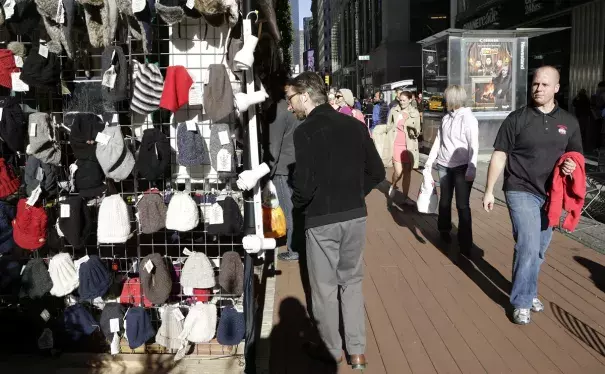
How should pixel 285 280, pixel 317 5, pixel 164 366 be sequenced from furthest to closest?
pixel 317 5, pixel 285 280, pixel 164 366

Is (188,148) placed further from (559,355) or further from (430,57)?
(430,57)

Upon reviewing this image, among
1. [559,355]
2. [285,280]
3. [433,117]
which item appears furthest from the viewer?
[433,117]

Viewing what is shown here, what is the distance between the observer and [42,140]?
4336 millimetres

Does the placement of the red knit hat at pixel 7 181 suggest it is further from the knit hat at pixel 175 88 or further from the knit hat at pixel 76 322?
the knit hat at pixel 175 88

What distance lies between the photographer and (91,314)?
480cm

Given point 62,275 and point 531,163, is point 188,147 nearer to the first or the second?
point 62,275

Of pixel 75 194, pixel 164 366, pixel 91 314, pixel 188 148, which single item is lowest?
pixel 164 366

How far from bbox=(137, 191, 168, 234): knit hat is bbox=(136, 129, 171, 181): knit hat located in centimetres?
20

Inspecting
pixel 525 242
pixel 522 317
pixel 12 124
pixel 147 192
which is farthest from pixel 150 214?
pixel 522 317

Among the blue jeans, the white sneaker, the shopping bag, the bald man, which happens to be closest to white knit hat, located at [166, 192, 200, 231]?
the bald man

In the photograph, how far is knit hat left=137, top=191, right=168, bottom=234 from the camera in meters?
4.39

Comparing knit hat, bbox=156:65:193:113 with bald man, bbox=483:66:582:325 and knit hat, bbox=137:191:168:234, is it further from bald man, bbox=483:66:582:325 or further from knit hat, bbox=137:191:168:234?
bald man, bbox=483:66:582:325

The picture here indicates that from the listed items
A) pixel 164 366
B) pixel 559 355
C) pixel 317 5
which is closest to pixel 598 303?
pixel 559 355

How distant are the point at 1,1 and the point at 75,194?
4.90 feet
